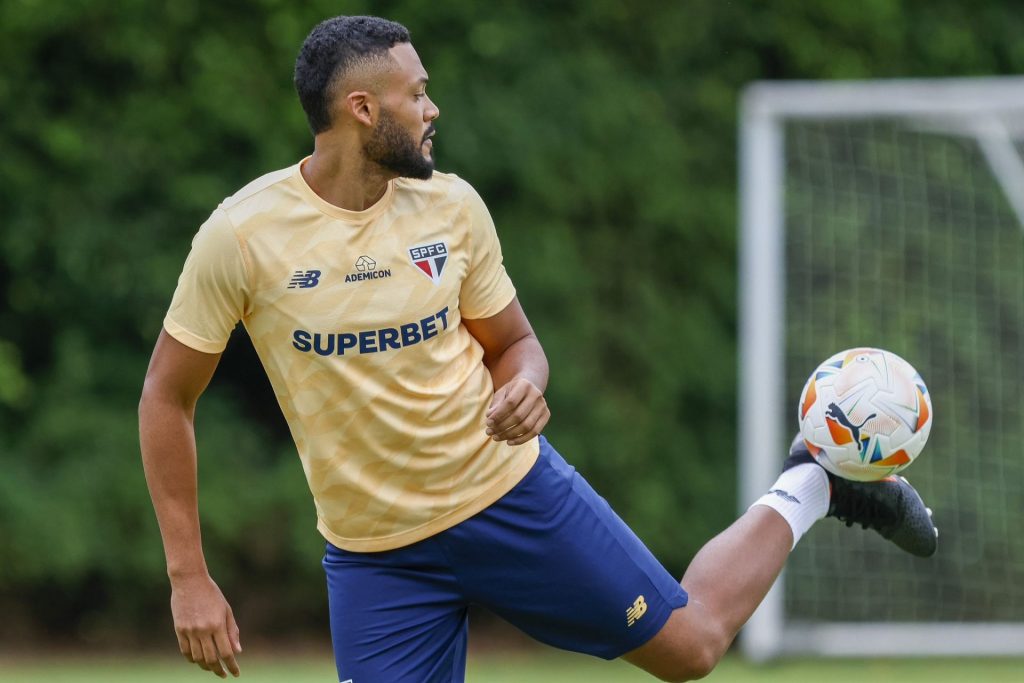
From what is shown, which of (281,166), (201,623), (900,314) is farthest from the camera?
(900,314)

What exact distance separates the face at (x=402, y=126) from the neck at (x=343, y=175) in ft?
0.10

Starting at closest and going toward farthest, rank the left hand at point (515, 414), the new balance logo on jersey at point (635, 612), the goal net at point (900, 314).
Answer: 1. the left hand at point (515, 414)
2. the new balance logo on jersey at point (635, 612)
3. the goal net at point (900, 314)

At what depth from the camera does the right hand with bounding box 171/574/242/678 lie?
3732 millimetres

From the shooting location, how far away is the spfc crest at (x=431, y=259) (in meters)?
3.84

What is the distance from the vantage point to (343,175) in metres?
3.82

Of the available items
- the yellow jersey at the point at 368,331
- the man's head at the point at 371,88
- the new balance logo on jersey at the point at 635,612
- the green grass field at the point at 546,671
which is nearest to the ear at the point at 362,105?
the man's head at the point at 371,88

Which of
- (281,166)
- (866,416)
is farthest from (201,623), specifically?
(281,166)

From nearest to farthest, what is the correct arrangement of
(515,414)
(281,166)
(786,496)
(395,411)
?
1. (515,414)
2. (395,411)
3. (786,496)
4. (281,166)

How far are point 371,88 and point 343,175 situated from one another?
0.22 metres

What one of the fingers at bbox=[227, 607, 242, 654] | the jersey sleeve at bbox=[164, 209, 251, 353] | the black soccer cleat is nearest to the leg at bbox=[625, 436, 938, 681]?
the black soccer cleat

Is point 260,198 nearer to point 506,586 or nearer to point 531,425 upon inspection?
point 531,425

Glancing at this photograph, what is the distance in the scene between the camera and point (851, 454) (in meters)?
4.37

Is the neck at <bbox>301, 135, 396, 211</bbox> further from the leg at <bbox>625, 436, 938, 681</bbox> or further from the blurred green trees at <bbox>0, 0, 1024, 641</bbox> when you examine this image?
the blurred green trees at <bbox>0, 0, 1024, 641</bbox>

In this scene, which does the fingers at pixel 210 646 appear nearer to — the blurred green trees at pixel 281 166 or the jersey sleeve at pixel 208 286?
the jersey sleeve at pixel 208 286
